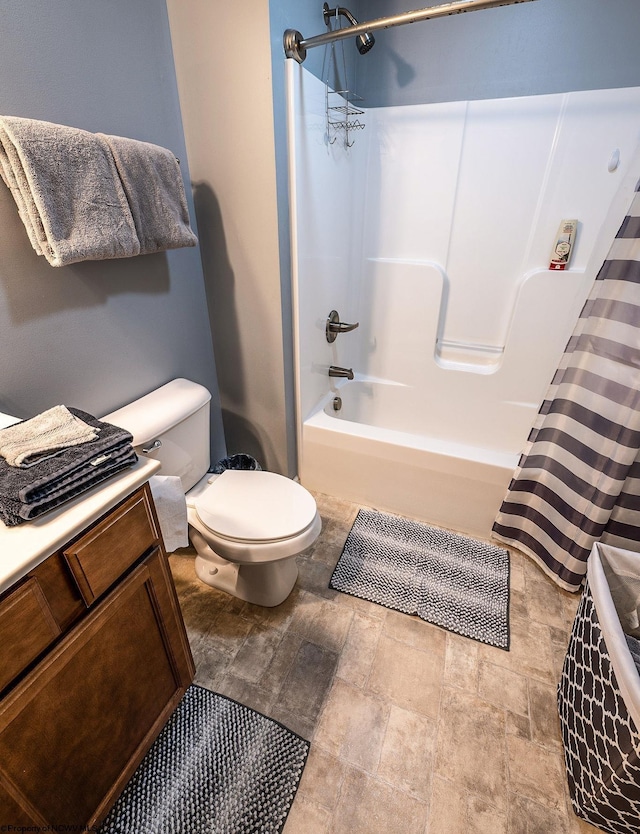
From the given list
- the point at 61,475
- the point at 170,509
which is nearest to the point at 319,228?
the point at 170,509

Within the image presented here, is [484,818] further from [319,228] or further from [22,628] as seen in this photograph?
[319,228]

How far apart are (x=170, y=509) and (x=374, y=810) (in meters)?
0.97

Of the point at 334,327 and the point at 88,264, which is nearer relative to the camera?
the point at 88,264

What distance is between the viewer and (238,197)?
1452 millimetres

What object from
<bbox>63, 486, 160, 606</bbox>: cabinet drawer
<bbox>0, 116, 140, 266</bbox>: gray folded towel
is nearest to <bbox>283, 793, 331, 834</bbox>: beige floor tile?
<bbox>63, 486, 160, 606</bbox>: cabinet drawer

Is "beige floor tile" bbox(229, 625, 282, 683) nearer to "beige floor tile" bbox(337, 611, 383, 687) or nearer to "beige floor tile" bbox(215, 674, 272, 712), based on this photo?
"beige floor tile" bbox(215, 674, 272, 712)

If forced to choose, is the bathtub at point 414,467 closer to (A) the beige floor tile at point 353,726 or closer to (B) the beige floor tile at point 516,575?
(B) the beige floor tile at point 516,575

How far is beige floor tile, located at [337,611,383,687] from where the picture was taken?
4.19 ft

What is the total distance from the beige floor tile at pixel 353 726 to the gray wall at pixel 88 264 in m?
1.23

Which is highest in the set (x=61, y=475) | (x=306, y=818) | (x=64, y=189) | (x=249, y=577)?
(x=64, y=189)

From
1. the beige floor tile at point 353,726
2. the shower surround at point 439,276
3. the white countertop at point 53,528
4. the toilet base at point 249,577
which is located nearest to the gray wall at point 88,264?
the shower surround at point 439,276

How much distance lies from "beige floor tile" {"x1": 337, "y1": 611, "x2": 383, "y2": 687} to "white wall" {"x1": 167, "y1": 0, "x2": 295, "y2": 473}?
0.83m

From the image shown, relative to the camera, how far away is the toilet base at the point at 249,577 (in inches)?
55.9

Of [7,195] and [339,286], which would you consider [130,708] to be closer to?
[7,195]
